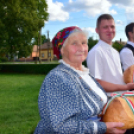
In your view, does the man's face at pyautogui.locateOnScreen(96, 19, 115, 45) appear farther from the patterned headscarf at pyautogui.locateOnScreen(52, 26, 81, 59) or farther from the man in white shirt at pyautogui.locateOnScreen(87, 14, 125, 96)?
the patterned headscarf at pyautogui.locateOnScreen(52, 26, 81, 59)

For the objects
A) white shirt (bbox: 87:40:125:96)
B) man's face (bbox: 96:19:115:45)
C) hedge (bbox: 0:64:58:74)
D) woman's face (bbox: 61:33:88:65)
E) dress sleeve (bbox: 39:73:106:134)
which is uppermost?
man's face (bbox: 96:19:115:45)

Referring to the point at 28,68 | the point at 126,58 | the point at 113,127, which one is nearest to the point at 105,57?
the point at 126,58

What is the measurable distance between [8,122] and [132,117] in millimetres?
4429

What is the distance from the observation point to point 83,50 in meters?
1.60

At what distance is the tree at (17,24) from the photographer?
1705 cm

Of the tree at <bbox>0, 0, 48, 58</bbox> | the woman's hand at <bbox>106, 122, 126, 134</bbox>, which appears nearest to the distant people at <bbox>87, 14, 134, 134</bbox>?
the woman's hand at <bbox>106, 122, 126, 134</bbox>

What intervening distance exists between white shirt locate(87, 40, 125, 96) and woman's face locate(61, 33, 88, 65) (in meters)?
0.47

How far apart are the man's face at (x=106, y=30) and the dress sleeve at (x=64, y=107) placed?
39.3 inches

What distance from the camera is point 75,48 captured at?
1573mm

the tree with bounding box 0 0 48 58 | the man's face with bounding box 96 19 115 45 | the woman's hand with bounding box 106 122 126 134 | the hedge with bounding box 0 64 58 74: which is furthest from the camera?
the hedge with bounding box 0 64 58 74

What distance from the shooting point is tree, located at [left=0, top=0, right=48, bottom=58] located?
17047 mm

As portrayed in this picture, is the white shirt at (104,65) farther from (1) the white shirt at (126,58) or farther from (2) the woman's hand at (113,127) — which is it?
(2) the woman's hand at (113,127)

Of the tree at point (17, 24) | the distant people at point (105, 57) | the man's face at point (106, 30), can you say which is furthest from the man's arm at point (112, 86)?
the tree at point (17, 24)

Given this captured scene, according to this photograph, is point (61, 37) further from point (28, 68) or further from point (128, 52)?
point (28, 68)
